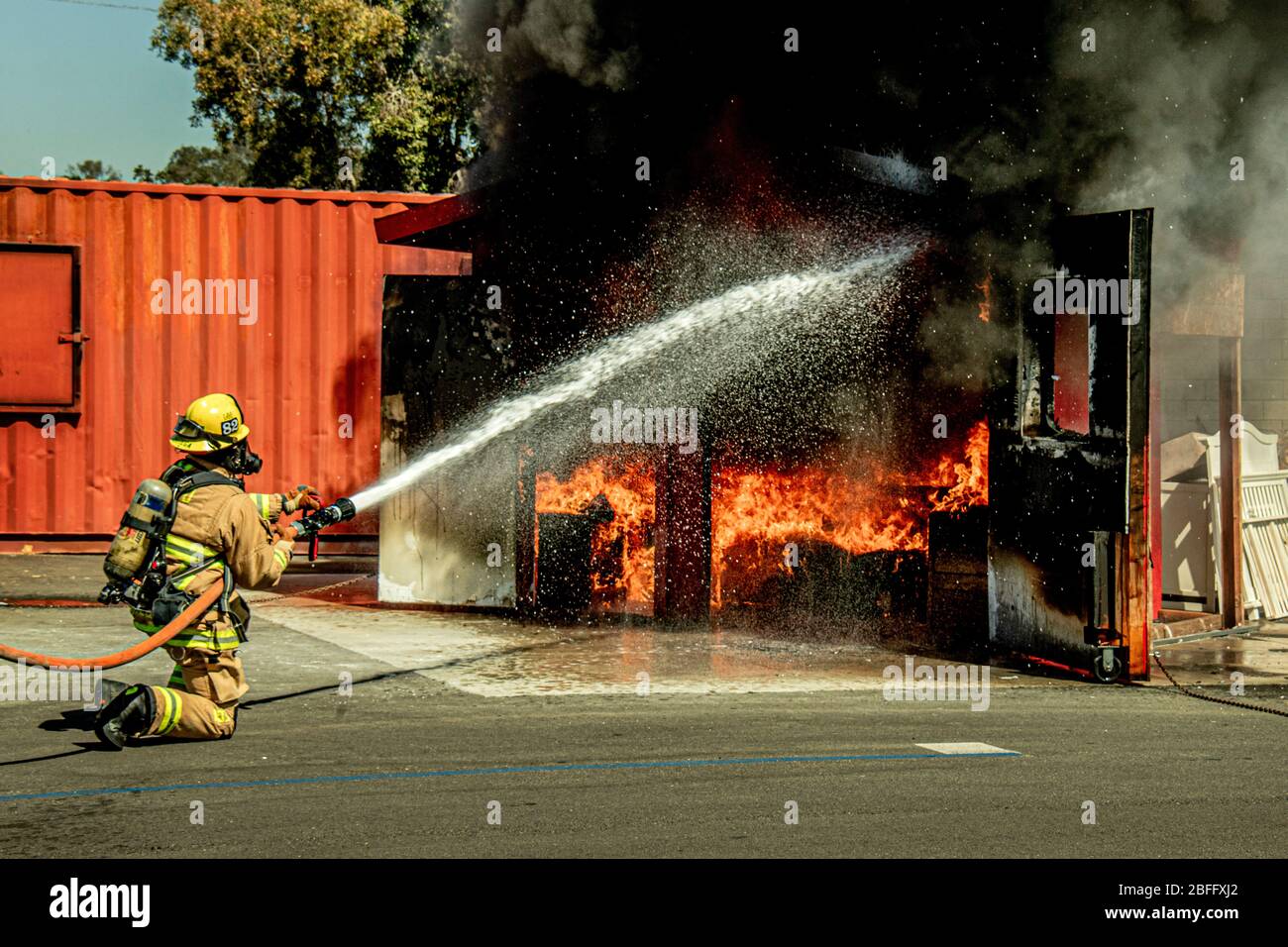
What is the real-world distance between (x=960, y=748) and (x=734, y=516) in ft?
14.9

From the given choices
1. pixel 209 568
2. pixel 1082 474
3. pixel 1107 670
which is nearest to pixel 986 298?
pixel 1082 474

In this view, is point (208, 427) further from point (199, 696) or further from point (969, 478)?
point (969, 478)

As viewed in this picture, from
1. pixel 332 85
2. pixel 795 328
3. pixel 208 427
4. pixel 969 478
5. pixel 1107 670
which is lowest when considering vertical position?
pixel 1107 670

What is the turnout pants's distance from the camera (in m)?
5.75

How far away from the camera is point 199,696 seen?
5895 mm

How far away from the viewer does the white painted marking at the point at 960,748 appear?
6.02 metres

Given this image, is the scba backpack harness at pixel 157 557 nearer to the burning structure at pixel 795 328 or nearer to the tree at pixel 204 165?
the burning structure at pixel 795 328

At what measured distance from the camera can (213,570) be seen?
19.3ft

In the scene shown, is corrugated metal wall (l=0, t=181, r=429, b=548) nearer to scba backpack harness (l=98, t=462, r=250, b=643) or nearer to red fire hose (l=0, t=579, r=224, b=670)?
scba backpack harness (l=98, t=462, r=250, b=643)

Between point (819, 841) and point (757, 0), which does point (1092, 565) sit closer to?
point (819, 841)

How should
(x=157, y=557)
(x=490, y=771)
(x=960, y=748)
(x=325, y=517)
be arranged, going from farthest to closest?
(x=960, y=748) < (x=325, y=517) < (x=157, y=557) < (x=490, y=771)

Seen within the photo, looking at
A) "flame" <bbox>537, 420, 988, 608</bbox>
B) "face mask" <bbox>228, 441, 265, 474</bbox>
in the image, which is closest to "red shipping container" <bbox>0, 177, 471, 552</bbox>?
"flame" <bbox>537, 420, 988, 608</bbox>

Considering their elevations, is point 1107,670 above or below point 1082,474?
below

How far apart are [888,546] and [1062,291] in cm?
256
